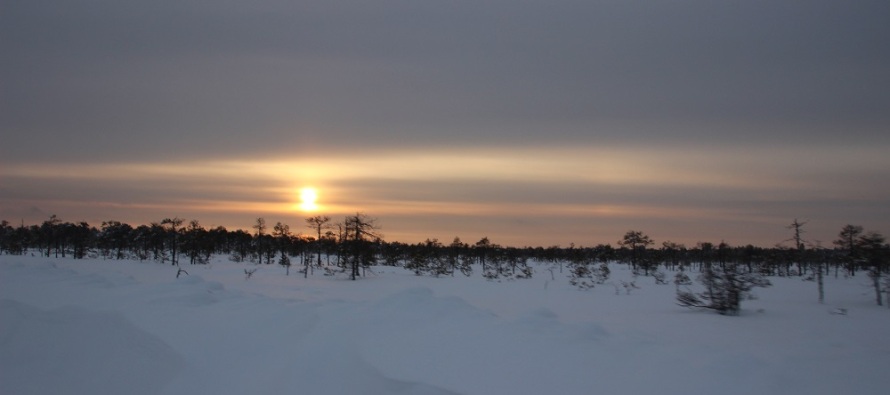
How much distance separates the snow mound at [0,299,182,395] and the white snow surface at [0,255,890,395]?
32 millimetres

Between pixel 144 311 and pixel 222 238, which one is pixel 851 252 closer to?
pixel 144 311

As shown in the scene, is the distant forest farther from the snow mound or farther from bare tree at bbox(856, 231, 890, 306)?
the snow mound

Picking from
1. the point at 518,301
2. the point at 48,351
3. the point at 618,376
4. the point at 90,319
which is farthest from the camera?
the point at 518,301

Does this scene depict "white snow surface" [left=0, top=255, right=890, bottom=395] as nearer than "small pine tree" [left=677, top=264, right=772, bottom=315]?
Yes

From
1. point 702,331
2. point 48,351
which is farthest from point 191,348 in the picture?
point 702,331

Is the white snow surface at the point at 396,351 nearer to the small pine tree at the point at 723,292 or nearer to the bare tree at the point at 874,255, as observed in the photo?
the small pine tree at the point at 723,292

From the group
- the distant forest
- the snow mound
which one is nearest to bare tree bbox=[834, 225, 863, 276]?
the distant forest

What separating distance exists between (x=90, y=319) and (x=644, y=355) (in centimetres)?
1111

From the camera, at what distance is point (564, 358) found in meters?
9.27

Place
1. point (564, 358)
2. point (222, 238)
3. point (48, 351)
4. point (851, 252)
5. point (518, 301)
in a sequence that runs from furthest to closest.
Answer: point (222, 238), point (851, 252), point (518, 301), point (48, 351), point (564, 358)

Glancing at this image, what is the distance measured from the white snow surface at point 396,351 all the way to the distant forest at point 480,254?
5891 mm

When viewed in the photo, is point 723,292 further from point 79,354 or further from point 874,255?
point 79,354

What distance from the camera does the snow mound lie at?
921 centimetres

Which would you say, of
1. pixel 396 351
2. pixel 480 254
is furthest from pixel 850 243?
pixel 480 254
